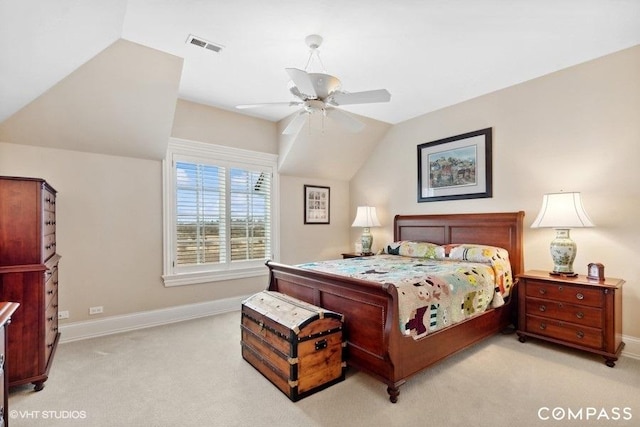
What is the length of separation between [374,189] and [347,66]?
8.54ft

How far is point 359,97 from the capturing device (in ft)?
8.30

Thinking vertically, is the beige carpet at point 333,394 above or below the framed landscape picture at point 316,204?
A: below

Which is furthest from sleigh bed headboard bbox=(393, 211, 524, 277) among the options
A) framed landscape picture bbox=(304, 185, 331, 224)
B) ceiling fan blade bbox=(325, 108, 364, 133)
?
ceiling fan blade bbox=(325, 108, 364, 133)

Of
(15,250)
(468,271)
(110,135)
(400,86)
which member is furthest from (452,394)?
(110,135)

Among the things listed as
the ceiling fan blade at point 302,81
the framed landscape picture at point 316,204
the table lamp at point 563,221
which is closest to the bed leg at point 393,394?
the table lamp at point 563,221

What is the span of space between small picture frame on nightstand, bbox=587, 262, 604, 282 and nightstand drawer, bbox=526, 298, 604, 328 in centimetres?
29

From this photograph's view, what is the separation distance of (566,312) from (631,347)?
2.16 ft

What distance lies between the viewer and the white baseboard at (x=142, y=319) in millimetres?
3371

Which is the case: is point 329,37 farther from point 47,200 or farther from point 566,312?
point 566,312

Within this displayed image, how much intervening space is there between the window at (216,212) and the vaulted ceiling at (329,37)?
44.0 inches

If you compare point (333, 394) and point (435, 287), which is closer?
point (333, 394)

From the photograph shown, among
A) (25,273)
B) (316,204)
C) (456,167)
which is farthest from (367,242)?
(25,273)

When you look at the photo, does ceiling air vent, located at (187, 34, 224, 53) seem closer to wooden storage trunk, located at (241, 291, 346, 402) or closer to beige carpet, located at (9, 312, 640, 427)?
wooden storage trunk, located at (241, 291, 346, 402)

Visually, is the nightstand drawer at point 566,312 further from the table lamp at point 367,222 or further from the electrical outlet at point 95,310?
the electrical outlet at point 95,310
